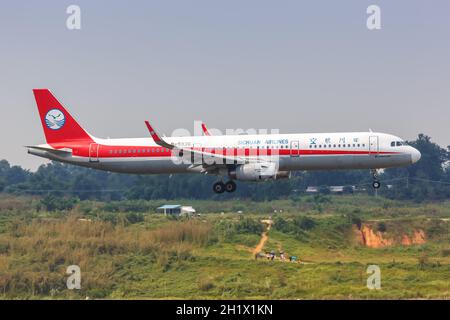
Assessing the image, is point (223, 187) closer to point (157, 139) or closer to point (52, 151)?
point (157, 139)

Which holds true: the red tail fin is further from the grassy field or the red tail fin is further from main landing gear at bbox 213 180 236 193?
the grassy field

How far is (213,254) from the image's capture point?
83312 millimetres

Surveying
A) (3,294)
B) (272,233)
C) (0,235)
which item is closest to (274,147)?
(272,233)

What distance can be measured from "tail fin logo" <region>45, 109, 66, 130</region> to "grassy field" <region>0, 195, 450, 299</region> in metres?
13.2

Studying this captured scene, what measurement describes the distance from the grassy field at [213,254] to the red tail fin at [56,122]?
12808 mm

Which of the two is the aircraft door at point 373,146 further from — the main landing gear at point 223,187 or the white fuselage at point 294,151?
the main landing gear at point 223,187

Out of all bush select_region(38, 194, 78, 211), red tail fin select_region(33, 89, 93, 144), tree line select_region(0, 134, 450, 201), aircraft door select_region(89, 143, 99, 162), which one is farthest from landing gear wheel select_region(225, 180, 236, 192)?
tree line select_region(0, 134, 450, 201)

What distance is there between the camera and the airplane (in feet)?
224

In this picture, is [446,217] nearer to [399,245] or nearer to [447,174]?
[399,245]

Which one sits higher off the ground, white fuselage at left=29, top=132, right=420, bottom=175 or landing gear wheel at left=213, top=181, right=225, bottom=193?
white fuselage at left=29, top=132, right=420, bottom=175

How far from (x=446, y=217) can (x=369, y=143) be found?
34710 mm

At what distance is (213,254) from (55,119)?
2062cm

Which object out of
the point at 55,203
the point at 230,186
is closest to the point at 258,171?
the point at 230,186
